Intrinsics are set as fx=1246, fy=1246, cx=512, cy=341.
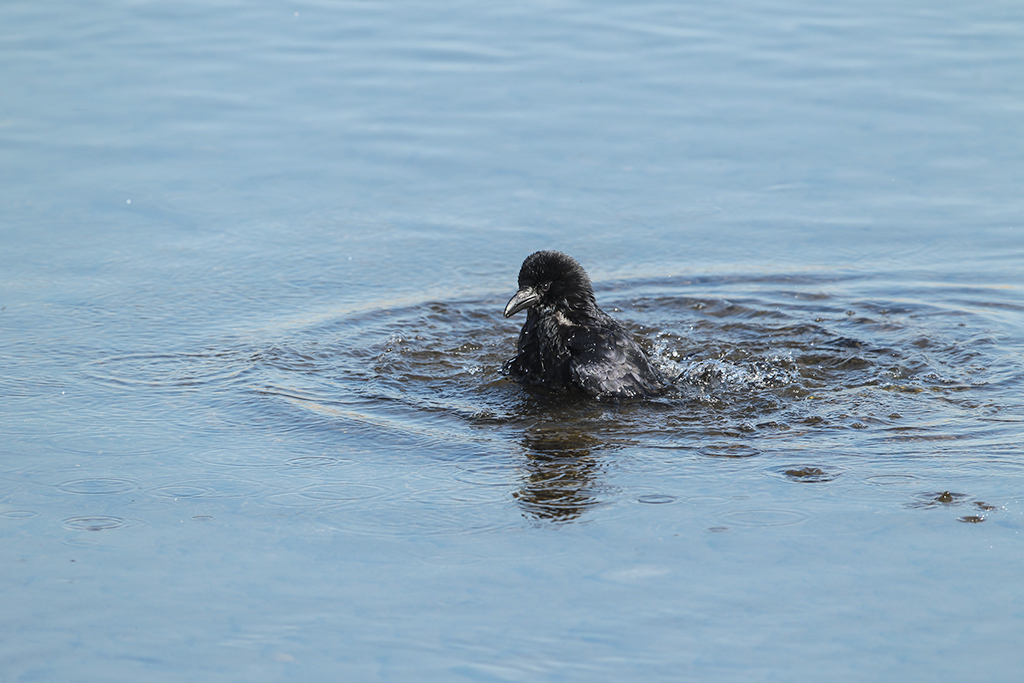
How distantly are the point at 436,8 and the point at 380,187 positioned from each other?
7490 mm

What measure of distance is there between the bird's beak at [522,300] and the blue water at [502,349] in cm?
54

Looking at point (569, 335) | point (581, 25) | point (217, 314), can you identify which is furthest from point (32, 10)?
point (569, 335)

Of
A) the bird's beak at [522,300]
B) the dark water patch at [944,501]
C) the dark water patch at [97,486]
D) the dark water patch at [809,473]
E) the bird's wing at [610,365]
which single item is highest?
the bird's beak at [522,300]

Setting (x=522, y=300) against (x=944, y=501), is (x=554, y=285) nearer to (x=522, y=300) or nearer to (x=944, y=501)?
(x=522, y=300)

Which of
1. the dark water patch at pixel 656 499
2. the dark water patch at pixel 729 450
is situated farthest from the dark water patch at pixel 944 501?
the dark water patch at pixel 656 499

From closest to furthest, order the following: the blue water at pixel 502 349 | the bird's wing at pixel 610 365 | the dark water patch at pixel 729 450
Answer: the blue water at pixel 502 349 < the dark water patch at pixel 729 450 < the bird's wing at pixel 610 365

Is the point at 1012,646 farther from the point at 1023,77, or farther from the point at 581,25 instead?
the point at 581,25

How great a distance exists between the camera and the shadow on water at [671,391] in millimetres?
6684

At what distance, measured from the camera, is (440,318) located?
9.19 m

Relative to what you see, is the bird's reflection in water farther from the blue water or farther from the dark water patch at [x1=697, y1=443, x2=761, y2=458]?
the dark water patch at [x1=697, y1=443, x2=761, y2=458]

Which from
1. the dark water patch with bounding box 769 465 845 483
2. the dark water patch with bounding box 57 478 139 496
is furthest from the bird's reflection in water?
the dark water patch with bounding box 57 478 139 496

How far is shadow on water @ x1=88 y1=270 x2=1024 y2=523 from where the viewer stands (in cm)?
668

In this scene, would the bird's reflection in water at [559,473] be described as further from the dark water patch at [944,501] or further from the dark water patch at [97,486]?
the dark water patch at [97,486]

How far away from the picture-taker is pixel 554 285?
816 cm
